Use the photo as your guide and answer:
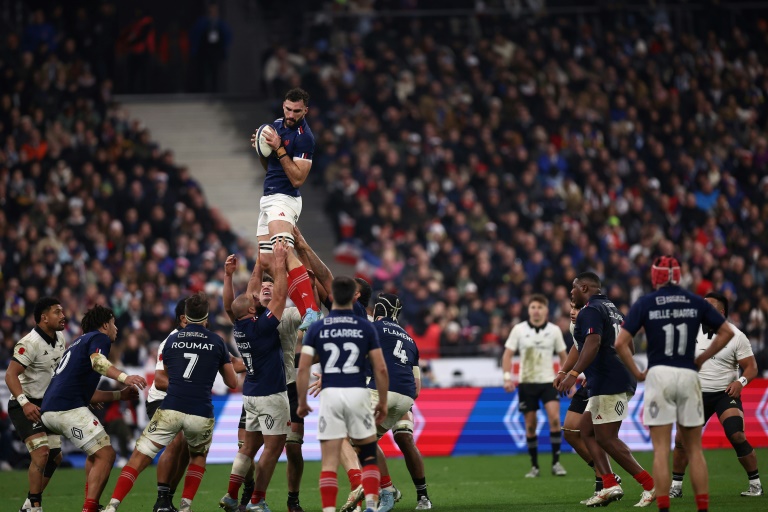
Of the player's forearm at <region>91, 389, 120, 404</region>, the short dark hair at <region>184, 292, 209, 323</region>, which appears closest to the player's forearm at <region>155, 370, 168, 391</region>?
the player's forearm at <region>91, 389, 120, 404</region>

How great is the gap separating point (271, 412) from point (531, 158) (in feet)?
56.7

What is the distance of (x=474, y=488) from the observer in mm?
15422

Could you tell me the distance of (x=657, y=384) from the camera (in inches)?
435

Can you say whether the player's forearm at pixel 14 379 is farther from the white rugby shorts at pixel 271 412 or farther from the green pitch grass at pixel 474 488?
the white rugby shorts at pixel 271 412

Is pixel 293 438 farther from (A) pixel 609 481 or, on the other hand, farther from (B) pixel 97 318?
(A) pixel 609 481

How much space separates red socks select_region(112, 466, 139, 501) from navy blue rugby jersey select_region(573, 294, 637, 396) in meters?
5.16

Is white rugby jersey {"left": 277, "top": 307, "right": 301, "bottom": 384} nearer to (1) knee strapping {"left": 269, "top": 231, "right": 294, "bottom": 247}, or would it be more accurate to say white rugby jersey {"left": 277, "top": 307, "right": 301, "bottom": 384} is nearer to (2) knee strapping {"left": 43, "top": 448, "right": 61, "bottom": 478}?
(1) knee strapping {"left": 269, "top": 231, "right": 294, "bottom": 247}

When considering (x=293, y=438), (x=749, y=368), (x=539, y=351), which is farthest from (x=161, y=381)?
(x=539, y=351)

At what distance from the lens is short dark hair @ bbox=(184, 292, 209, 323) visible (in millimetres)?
12391

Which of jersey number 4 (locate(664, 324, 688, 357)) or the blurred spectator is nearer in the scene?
jersey number 4 (locate(664, 324, 688, 357))

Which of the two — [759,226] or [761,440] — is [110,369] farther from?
A: [759,226]

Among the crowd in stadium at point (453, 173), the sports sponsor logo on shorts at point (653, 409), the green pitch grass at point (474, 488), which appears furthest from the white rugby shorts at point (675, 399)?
the crowd in stadium at point (453, 173)

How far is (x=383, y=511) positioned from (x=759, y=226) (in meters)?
17.8

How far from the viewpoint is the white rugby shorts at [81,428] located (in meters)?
12.5
